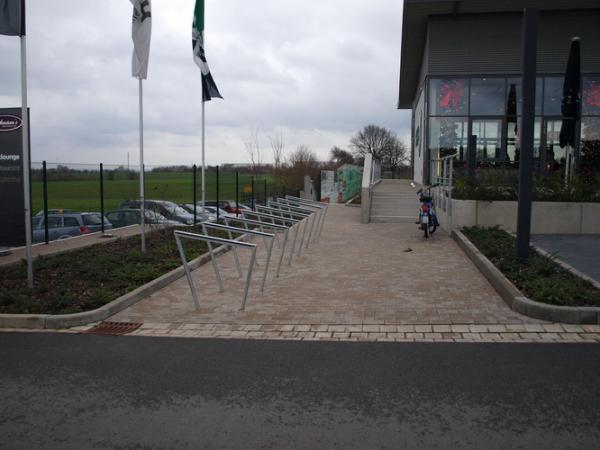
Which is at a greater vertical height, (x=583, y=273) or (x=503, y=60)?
(x=503, y=60)

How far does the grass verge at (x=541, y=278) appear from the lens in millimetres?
6582

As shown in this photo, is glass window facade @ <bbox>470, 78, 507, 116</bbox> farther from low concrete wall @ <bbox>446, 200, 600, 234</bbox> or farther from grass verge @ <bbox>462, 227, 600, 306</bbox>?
grass verge @ <bbox>462, 227, 600, 306</bbox>

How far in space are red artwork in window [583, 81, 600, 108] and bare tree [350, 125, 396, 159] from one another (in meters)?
54.7

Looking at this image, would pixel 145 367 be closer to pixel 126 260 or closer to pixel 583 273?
pixel 126 260

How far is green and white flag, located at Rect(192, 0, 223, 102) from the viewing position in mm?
15672

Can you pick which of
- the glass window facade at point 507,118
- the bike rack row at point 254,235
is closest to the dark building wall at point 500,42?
the glass window facade at point 507,118

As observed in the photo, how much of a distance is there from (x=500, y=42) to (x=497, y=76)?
1330mm

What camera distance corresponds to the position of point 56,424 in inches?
154

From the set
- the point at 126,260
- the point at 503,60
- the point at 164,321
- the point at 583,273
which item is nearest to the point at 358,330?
the point at 164,321

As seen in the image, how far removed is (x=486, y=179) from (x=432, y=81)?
10.3m

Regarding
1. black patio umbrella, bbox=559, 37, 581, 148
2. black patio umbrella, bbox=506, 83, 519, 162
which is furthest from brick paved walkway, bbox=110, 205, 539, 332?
black patio umbrella, bbox=506, 83, 519, 162

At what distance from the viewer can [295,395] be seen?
173 inches

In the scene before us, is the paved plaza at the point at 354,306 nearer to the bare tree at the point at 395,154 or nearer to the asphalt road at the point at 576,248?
the asphalt road at the point at 576,248

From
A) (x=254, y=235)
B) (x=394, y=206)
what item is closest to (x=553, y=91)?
(x=394, y=206)
